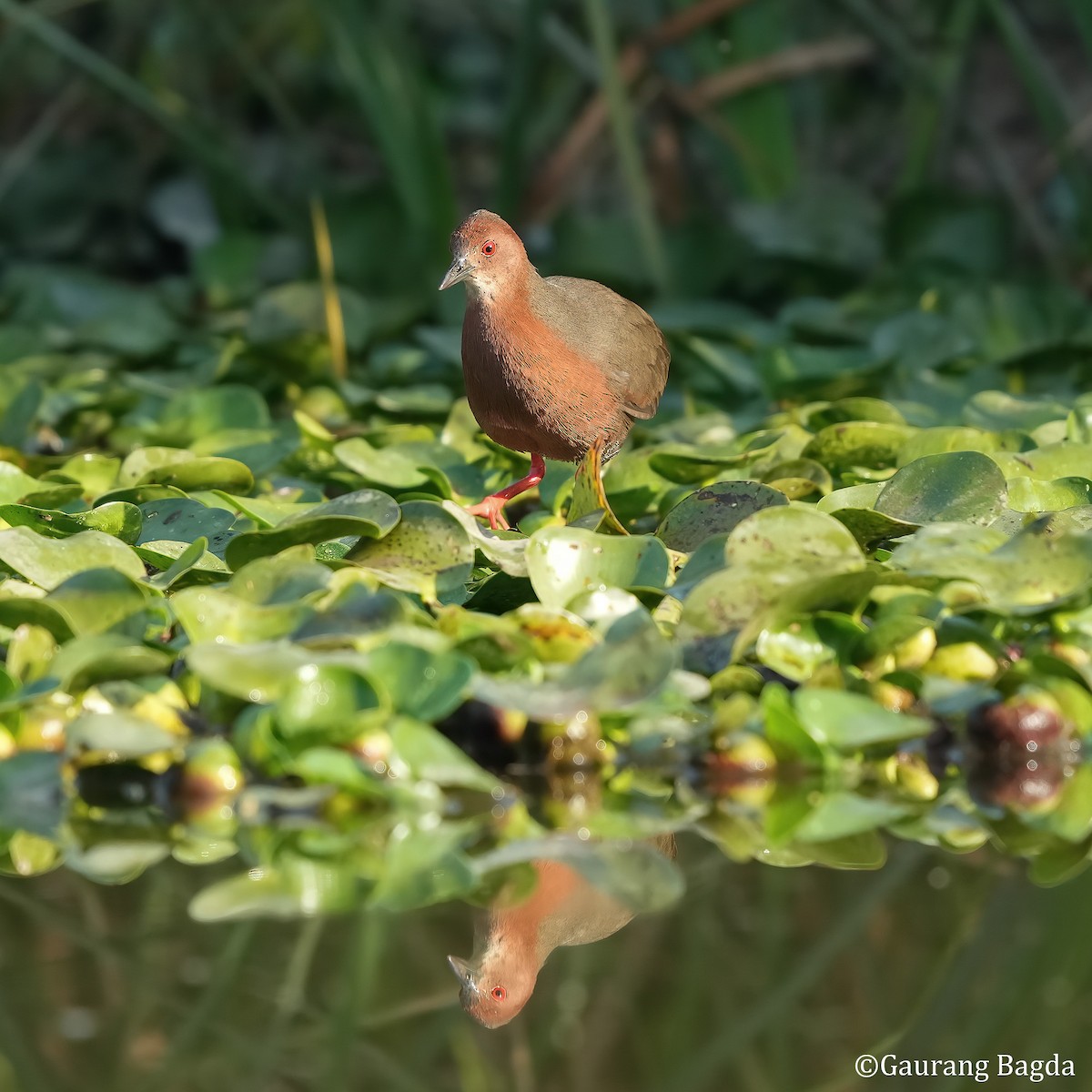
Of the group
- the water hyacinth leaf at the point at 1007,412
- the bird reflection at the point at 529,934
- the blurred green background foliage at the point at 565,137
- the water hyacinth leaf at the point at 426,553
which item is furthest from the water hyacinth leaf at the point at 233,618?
the blurred green background foliage at the point at 565,137

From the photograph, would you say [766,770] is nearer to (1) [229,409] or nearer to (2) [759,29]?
(1) [229,409]

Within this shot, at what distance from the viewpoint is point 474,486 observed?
4.45m

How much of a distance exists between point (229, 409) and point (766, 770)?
236cm

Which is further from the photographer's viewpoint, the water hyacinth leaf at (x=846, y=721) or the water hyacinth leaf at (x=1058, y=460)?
the water hyacinth leaf at (x=1058, y=460)

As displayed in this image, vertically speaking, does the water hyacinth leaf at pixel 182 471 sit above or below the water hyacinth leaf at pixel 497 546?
below

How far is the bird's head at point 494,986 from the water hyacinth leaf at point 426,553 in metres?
1.12

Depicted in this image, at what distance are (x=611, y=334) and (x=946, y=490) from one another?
1101mm

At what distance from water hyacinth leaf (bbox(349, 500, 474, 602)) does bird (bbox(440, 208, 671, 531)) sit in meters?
0.57

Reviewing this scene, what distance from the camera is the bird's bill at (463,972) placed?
7.33 feet

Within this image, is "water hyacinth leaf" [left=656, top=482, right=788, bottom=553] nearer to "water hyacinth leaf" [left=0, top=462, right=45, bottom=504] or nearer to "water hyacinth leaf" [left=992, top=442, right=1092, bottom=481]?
"water hyacinth leaf" [left=992, top=442, right=1092, bottom=481]

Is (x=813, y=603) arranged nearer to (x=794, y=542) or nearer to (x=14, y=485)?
(x=794, y=542)

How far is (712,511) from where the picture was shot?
3.62 metres

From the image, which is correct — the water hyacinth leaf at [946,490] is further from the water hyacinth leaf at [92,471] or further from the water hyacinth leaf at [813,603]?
the water hyacinth leaf at [92,471]

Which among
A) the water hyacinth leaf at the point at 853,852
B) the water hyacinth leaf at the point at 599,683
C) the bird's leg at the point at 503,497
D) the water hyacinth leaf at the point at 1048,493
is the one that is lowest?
the bird's leg at the point at 503,497
